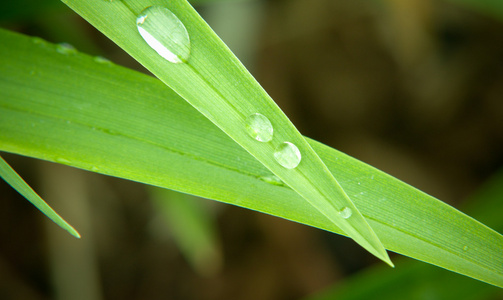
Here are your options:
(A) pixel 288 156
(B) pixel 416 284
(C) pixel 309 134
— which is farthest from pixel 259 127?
(C) pixel 309 134

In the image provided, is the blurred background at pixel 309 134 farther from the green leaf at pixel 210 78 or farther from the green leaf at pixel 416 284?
the green leaf at pixel 210 78

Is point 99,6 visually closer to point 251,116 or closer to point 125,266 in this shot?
point 251,116

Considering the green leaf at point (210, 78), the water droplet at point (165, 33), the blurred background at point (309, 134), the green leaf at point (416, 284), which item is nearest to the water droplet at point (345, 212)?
the green leaf at point (210, 78)

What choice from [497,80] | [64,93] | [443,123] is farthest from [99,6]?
[497,80]

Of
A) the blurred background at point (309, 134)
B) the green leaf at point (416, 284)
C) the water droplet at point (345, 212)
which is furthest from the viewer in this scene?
the blurred background at point (309, 134)

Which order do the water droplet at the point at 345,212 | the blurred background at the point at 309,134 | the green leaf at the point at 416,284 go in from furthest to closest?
the blurred background at the point at 309,134 → the green leaf at the point at 416,284 → the water droplet at the point at 345,212

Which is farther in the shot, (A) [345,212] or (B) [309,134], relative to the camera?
(B) [309,134]

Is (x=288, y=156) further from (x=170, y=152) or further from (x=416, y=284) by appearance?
(x=416, y=284)
